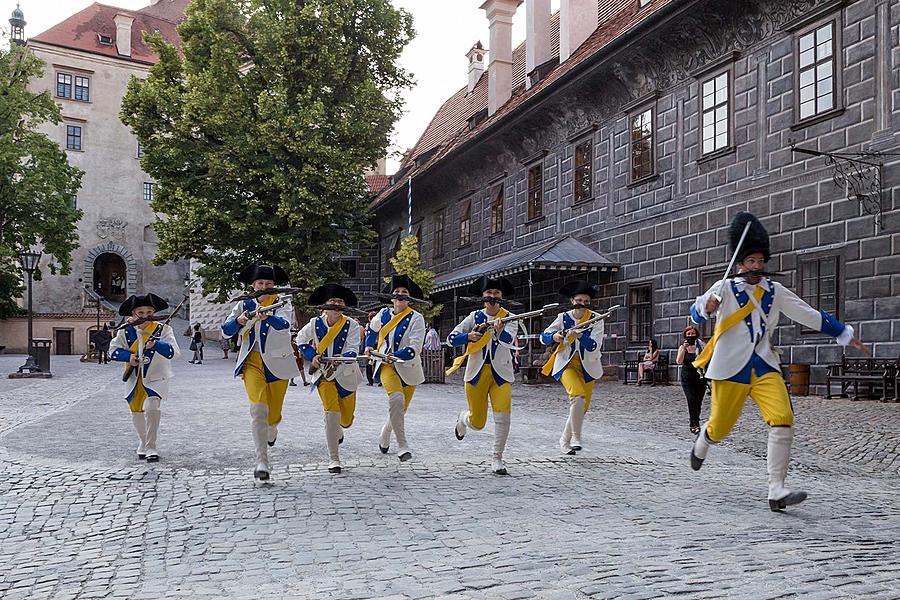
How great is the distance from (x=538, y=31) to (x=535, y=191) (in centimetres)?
554

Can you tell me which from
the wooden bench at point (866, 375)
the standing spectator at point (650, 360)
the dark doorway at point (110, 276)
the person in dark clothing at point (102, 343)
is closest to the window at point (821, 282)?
the wooden bench at point (866, 375)

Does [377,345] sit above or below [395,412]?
above

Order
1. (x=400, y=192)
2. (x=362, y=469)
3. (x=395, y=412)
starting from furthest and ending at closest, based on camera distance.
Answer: (x=400, y=192), (x=395, y=412), (x=362, y=469)

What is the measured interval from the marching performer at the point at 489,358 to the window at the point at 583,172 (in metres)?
15.1

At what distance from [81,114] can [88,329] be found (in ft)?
49.8

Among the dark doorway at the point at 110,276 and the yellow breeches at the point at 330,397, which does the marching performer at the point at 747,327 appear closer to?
the yellow breeches at the point at 330,397

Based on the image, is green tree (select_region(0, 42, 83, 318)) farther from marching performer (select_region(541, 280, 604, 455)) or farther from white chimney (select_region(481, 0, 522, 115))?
marching performer (select_region(541, 280, 604, 455))

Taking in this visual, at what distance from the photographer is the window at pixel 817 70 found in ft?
51.9

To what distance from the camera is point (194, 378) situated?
23453 mm

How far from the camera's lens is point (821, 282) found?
635 inches

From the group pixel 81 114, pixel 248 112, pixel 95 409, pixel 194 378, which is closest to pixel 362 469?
pixel 95 409

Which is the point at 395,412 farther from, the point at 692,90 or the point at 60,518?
the point at 692,90

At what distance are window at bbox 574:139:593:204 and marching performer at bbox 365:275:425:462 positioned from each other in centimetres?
1511

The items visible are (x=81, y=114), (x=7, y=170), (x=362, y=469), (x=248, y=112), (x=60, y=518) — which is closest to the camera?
(x=60, y=518)
